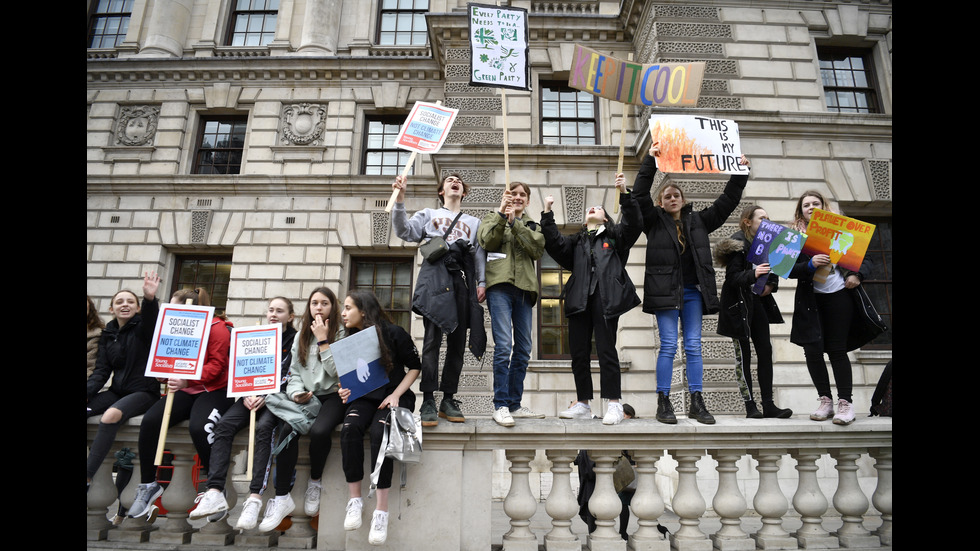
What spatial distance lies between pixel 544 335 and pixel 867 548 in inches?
271

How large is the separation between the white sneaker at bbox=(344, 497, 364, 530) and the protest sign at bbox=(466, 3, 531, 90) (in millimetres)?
4088

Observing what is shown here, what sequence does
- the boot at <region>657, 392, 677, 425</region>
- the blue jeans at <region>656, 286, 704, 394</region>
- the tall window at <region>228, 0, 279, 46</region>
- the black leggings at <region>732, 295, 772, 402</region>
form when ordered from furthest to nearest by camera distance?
the tall window at <region>228, 0, 279, 46</region> < the black leggings at <region>732, 295, 772, 402</region> < the blue jeans at <region>656, 286, 704, 394</region> < the boot at <region>657, 392, 677, 425</region>

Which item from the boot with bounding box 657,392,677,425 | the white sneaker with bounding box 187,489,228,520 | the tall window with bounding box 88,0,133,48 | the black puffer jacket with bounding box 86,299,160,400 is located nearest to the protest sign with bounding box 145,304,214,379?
the black puffer jacket with bounding box 86,299,160,400

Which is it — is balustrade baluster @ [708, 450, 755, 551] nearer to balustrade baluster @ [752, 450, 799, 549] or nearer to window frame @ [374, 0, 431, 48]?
balustrade baluster @ [752, 450, 799, 549]

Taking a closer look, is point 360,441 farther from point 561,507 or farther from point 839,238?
point 839,238

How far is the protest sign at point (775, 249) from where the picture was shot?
4.45 m

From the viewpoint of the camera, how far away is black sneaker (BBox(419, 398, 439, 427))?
371 centimetres

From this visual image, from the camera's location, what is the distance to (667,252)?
450cm

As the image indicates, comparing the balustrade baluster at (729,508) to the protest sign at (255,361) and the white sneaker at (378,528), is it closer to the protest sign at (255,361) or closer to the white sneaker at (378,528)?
the white sneaker at (378,528)

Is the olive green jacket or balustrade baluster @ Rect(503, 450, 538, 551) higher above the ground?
the olive green jacket

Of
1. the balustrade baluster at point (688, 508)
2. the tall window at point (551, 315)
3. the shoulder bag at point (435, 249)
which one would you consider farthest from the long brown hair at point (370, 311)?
the tall window at point (551, 315)

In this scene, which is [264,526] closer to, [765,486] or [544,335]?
[765,486]

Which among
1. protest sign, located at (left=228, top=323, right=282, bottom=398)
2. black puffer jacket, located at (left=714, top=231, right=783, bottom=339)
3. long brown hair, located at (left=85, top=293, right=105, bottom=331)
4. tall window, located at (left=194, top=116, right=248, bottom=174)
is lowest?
protest sign, located at (left=228, top=323, right=282, bottom=398)

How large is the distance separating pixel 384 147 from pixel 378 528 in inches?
449
